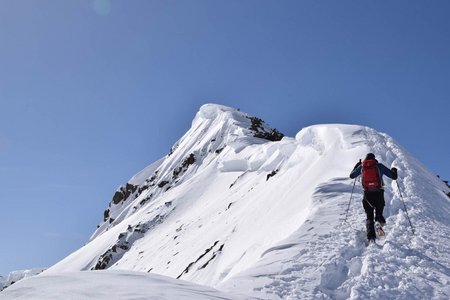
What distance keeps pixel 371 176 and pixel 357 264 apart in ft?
10.6

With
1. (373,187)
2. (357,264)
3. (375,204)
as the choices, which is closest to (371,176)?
(373,187)

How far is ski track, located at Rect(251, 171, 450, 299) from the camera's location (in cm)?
848

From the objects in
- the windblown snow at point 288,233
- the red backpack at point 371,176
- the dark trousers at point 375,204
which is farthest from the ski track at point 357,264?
the red backpack at point 371,176

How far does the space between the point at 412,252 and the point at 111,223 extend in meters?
62.8

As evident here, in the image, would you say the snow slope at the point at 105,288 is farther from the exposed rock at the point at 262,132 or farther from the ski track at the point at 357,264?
the exposed rock at the point at 262,132

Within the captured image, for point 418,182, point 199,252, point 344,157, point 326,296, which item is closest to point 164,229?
point 199,252

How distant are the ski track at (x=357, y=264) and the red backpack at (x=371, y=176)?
3.78ft

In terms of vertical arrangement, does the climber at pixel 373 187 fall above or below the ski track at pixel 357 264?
above

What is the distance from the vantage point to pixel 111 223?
68188mm

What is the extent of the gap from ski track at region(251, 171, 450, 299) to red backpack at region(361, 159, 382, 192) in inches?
45.3

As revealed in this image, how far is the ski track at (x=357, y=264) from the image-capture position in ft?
27.8

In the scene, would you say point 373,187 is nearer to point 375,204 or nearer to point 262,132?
point 375,204

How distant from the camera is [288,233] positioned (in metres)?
13.6

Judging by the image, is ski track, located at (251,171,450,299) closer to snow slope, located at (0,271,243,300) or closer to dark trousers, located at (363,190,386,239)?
dark trousers, located at (363,190,386,239)
